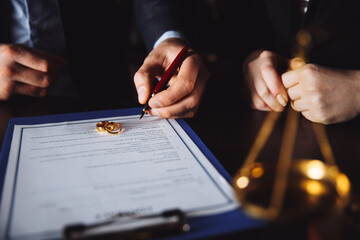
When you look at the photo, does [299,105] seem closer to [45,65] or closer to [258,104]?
[258,104]

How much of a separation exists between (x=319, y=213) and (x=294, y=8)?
0.81 m

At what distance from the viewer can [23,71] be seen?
2.51ft

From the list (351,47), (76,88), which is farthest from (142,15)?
(351,47)

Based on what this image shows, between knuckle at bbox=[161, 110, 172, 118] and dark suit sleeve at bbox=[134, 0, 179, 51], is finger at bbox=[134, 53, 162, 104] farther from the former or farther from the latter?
dark suit sleeve at bbox=[134, 0, 179, 51]

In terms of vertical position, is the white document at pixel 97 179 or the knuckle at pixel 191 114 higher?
the knuckle at pixel 191 114

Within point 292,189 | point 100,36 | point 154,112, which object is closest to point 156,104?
point 154,112

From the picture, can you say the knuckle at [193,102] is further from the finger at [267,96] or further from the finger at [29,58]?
the finger at [29,58]

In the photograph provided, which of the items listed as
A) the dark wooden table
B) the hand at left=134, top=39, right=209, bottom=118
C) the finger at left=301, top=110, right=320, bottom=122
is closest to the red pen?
the hand at left=134, top=39, right=209, bottom=118

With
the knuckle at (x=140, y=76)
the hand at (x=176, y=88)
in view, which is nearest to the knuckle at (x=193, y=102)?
the hand at (x=176, y=88)

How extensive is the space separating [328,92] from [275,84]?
0.39 ft

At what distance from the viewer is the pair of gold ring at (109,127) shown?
0.61 metres

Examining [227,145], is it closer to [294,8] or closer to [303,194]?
[303,194]

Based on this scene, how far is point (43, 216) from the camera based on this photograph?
1.21ft

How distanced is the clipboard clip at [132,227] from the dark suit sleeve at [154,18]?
28.9 inches
